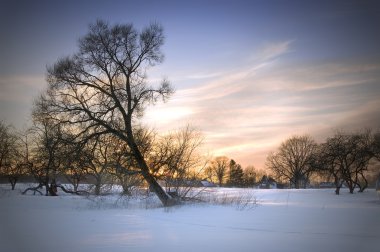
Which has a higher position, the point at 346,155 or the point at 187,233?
the point at 346,155

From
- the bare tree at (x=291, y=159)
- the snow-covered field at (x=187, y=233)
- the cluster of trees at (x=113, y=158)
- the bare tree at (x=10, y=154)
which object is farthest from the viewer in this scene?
the bare tree at (x=291, y=159)

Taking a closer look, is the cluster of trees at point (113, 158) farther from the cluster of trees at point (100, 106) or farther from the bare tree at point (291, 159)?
the bare tree at point (291, 159)

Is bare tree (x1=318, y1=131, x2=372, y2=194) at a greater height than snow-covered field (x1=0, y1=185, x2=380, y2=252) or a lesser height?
greater

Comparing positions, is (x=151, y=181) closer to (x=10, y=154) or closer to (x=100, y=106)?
(x=100, y=106)

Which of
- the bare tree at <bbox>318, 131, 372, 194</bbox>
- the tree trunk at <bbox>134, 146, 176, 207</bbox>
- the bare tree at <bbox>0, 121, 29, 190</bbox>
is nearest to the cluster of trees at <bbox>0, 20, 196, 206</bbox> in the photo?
the tree trunk at <bbox>134, 146, 176, 207</bbox>

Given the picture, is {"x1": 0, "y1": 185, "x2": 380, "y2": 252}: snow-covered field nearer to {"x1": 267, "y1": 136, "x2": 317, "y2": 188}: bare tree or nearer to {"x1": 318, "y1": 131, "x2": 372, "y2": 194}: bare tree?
{"x1": 318, "y1": 131, "x2": 372, "y2": 194}: bare tree

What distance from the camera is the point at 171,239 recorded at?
10148mm

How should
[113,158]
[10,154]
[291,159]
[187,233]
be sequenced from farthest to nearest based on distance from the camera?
[291,159], [10,154], [113,158], [187,233]

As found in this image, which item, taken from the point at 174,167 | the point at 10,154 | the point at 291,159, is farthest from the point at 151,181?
the point at 291,159

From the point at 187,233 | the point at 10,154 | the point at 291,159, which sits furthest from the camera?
the point at 291,159

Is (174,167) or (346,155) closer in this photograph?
(174,167)

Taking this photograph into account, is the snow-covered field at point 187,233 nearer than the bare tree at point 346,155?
Yes

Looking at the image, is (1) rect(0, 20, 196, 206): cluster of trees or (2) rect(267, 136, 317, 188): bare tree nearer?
(1) rect(0, 20, 196, 206): cluster of trees

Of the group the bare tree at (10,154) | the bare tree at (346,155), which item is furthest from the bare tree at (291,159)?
the bare tree at (10,154)
